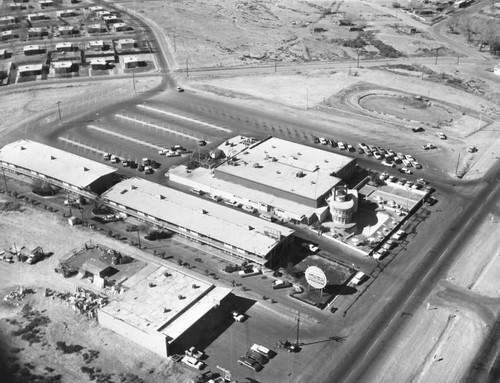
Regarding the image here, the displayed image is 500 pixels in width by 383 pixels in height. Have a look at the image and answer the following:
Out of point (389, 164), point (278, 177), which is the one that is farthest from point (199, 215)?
point (389, 164)

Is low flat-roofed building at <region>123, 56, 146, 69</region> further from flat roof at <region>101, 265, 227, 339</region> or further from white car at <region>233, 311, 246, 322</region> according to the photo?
white car at <region>233, 311, 246, 322</region>

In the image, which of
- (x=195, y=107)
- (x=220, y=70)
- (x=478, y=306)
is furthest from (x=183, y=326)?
(x=220, y=70)

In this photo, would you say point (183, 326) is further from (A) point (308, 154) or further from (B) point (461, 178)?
(B) point (461, 178)

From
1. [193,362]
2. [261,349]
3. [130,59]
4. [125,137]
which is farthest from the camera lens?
[130,59]

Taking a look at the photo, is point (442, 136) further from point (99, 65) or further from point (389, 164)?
point (99, 65)

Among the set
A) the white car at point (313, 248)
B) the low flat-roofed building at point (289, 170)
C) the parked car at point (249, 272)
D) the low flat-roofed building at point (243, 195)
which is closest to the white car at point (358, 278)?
the white car at point (313, 248)

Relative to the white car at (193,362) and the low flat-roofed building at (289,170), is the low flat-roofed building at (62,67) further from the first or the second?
the white car at (193,362)
